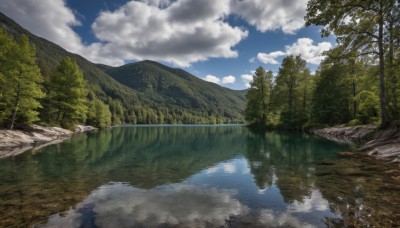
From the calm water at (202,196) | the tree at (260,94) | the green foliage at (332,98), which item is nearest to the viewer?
the calm water at (202,196)

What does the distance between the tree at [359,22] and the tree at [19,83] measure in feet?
116

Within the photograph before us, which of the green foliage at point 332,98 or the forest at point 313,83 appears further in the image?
the green foliage at point 332,98

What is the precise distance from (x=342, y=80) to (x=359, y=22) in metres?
20.4

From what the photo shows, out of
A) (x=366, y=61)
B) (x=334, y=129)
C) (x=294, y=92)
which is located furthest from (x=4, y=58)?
(x=294, y=92)

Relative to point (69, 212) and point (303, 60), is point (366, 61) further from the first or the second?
point (303, 60)

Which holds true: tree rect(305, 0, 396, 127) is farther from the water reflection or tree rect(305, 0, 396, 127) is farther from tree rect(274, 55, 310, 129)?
tree rect(274, 55, 310, 129)

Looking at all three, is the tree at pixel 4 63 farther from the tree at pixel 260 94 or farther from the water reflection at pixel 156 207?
the tree at pixel 260 94

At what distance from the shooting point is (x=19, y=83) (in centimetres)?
3431

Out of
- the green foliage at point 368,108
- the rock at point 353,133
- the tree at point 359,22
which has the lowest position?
the rock at point 353,133

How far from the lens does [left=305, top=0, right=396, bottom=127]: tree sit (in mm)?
21484

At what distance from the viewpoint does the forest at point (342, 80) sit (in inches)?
901

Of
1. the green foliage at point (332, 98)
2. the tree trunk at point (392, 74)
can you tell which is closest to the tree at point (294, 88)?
the green foliage at point (332, 98)

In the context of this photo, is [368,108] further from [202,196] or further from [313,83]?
[202,196]

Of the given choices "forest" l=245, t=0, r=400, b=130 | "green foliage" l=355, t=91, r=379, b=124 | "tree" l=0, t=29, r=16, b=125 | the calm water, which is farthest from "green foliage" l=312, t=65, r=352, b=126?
"tree" l=0, t=29, r=16, b=125
